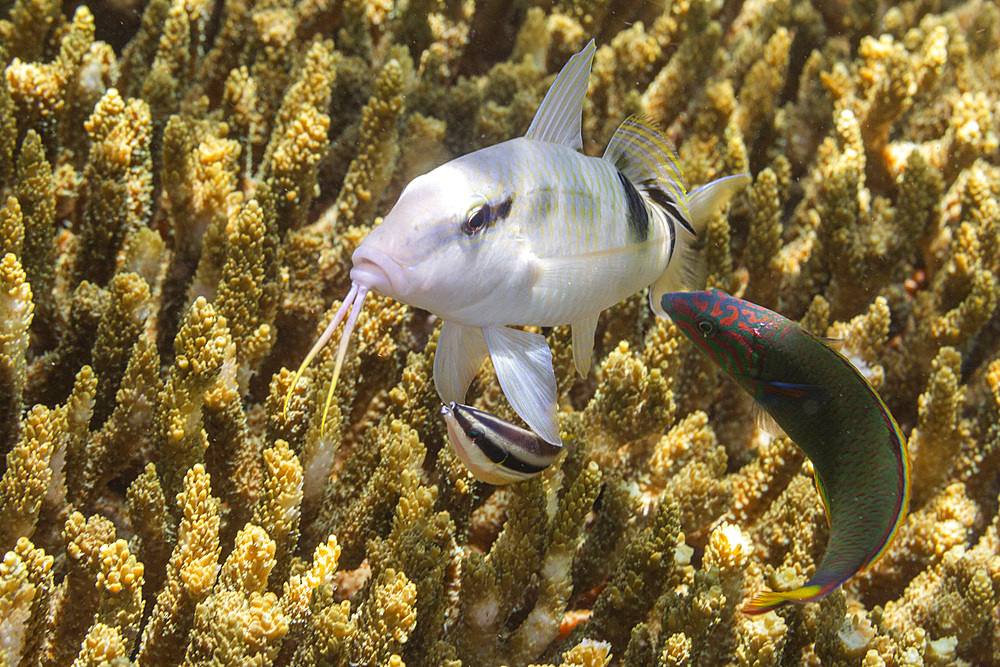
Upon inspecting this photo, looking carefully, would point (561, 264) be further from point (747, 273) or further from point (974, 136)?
point (974, 136)

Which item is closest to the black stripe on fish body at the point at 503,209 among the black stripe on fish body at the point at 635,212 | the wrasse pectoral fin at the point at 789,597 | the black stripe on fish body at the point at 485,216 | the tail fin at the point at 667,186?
the black stripe on fish body at the point at 485,216

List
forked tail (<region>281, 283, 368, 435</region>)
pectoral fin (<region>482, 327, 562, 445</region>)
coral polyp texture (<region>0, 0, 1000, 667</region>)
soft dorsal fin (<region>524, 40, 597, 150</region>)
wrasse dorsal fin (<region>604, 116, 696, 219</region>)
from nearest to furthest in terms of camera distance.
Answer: forked tail (<region>281, 283, 368, 435</region>)
pectoral fin (<region>482, 327, 562, 445</region>)
soft dorsal fin (<region>524, 40, 597, 150</region>)
wrasse dorsal fin (<region>604, 116, 696, 219</region>)
coral polyp texture (<region>0, 0, 1000, 667</region>)

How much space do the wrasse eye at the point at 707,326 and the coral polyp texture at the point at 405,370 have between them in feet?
1.73

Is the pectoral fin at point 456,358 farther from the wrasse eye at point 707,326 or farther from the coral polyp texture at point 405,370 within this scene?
the wrasse eye at point 707,326

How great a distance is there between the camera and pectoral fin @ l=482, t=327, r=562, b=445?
4.77 feet

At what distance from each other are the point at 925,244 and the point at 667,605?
281 cm

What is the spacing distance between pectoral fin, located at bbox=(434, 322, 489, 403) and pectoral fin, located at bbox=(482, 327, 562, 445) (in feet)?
0.47

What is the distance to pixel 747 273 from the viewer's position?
344 centimetres

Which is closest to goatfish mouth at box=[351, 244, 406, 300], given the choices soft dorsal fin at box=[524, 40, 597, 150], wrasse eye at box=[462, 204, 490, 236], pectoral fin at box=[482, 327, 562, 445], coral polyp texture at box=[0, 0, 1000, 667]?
wrasse eye at box=[462, 204, 490, 236]

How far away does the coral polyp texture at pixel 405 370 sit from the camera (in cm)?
185

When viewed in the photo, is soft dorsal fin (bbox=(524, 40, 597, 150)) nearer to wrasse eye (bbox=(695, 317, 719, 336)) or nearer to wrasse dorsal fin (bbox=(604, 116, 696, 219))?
wrasse dorsal fin (bbox=(604, 116, 696, 219))

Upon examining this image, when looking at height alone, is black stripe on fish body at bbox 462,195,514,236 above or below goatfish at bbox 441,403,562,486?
above

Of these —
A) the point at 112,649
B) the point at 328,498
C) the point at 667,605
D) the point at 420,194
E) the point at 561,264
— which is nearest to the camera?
the point at 420,194

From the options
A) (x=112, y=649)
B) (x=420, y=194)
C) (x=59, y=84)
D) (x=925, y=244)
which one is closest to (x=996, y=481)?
(x=925, y=244)
